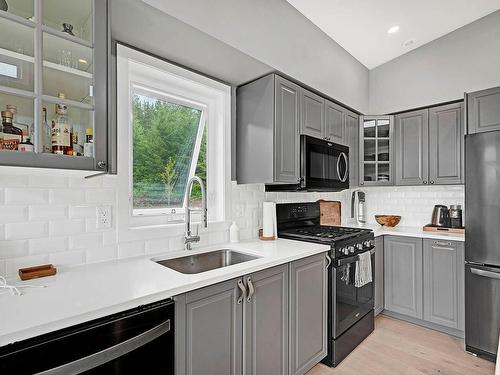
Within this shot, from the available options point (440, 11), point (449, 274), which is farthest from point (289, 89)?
point (449, 274)

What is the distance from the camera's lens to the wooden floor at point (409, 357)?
2.18 meters

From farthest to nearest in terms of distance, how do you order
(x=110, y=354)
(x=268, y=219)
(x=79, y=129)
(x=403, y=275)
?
(x=403, y=275) → (x=268, y=219) → (x=79, y=129) → (x=110, y=354)

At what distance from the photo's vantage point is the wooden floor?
218cm

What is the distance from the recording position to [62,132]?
1.22m

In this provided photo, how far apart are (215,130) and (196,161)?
31 cm

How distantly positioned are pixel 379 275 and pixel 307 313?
Answer: 1.39m

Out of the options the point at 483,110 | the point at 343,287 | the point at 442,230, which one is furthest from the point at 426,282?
the point at 483,110

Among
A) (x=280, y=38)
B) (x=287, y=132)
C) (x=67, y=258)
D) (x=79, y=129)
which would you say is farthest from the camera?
(x=287, y=132)

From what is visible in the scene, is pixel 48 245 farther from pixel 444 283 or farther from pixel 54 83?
pixel 444 283

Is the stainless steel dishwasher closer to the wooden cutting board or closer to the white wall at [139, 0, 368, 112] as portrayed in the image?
the white wall at [139, 0, 368, 112]

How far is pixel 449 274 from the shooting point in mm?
2705

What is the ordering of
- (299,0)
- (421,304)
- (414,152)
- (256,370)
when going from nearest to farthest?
(256,370), (299,0), (421,304), (414,152)

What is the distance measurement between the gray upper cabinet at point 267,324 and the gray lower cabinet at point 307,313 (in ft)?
0.28

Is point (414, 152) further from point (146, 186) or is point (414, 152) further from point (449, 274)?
point (146, 186)
